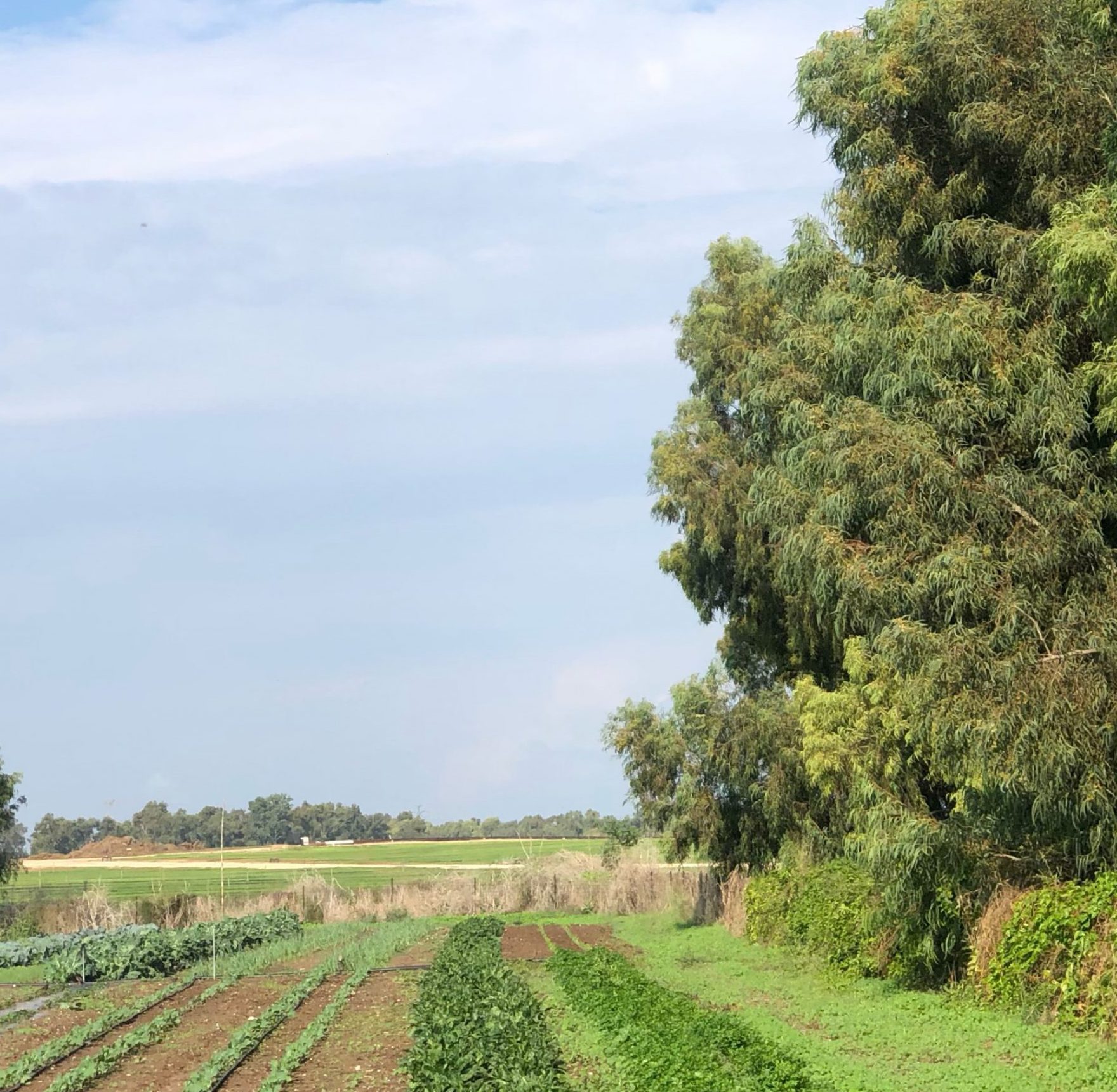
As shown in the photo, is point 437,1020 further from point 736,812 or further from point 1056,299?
point 736,812

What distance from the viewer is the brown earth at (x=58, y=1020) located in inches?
691

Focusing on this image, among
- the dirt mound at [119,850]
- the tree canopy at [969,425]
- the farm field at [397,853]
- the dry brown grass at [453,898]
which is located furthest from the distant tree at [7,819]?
the dirt mound at [119,850]

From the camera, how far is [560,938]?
32.0 m

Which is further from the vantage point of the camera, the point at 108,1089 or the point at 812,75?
the point at 812,75

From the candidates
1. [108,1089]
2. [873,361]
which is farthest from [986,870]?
[108,1089]

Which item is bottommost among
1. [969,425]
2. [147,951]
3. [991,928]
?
[147,951]

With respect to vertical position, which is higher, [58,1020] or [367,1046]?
[367,1046]

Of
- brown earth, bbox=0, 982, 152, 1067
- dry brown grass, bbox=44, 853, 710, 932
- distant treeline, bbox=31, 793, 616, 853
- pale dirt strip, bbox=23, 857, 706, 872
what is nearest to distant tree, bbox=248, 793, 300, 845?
distant treeline, bbox=31, 793, 616, 853

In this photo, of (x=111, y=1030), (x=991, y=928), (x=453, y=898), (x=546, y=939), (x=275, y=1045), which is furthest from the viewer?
(x=453, y=898)

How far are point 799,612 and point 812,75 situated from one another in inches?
456

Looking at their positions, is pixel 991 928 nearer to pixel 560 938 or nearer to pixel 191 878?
pixel 560 938

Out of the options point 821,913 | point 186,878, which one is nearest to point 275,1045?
point 821,913

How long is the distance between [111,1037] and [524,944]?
1318 cm

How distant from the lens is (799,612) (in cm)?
2636
